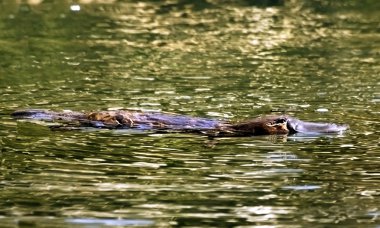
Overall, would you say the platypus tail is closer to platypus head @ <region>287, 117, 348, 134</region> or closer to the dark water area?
the dark water area

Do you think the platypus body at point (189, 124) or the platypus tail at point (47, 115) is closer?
the platypus body at point (189, 124)

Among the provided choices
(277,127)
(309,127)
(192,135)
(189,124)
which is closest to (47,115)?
(189,124)

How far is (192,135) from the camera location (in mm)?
12250

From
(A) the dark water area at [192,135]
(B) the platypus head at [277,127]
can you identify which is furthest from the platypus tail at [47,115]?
(B) the platypus head at [277,127]

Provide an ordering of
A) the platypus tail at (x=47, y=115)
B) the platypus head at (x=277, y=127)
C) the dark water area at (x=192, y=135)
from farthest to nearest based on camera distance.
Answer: the platypus tail at (x=47, y=115)
the platypus head at (x=277, y=127)
the dark water area at (x=192, y=135)

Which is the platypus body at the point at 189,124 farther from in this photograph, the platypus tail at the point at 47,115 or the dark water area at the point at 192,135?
the dark water area at the point at 192,135

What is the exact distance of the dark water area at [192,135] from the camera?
902 cm

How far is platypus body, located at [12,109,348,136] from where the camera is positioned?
12255mm

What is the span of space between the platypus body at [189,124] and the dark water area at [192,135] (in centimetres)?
22

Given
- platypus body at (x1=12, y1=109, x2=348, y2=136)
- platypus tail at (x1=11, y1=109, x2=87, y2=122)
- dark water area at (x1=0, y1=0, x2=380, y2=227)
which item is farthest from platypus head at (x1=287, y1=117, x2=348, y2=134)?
platypus tail at (x1=11, y1=109, x2=87, y2=122)

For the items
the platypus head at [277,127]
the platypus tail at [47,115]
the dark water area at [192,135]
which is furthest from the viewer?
the platypus tail at [47,115]

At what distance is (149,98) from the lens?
49.8ft

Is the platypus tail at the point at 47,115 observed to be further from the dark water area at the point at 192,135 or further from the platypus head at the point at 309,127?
the platypus head at the point at 309,127

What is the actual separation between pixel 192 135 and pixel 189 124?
0.25 m
